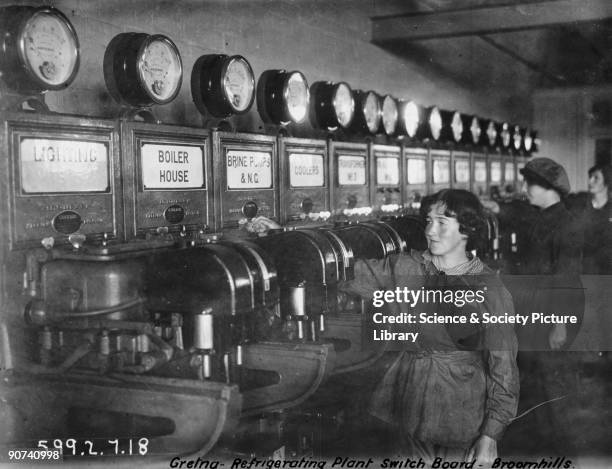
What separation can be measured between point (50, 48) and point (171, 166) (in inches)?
29.3

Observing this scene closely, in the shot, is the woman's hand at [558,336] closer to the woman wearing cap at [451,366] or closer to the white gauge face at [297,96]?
the woman wearing cap at [451,366]

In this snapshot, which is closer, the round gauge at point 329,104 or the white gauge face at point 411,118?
the round gauge at point 329,104

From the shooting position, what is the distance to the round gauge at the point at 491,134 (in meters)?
6.56

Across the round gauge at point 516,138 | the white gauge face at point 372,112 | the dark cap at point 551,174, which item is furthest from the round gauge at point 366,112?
the round gauge at point 516,138

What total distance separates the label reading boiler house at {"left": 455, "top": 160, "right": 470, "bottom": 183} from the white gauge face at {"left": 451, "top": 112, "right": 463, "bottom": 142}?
297 mm

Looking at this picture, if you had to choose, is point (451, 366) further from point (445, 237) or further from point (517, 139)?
point (517, 139)

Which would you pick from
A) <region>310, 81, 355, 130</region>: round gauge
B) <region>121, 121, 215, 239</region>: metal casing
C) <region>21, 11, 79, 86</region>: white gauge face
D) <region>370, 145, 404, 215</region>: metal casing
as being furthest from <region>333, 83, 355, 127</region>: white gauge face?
<region>21, 11, 79, 86</region>: white gauge face

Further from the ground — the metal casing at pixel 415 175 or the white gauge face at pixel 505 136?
the white gauge face at pixel 505 136

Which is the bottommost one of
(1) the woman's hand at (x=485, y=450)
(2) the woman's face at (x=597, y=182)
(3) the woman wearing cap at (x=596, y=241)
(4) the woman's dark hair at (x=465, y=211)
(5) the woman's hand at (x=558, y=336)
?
(1) the woman's hand at (x=485, y=450)

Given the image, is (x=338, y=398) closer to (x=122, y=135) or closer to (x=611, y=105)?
(x=122, y=135)

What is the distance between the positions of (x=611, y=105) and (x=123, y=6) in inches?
297

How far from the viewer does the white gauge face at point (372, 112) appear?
4352 mm

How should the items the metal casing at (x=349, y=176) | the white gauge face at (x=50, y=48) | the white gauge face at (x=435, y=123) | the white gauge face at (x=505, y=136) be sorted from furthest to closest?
1. the white gauge face at (x=505, y=136)
2. the white gauge face at (x=435, y=123)
3. the metal casing at (x=349, y=176)
4. the white gauge face at (x=50, y=48)

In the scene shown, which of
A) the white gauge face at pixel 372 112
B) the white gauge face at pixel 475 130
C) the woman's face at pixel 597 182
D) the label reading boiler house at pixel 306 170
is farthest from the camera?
the white gauge face at pixel 475 130
